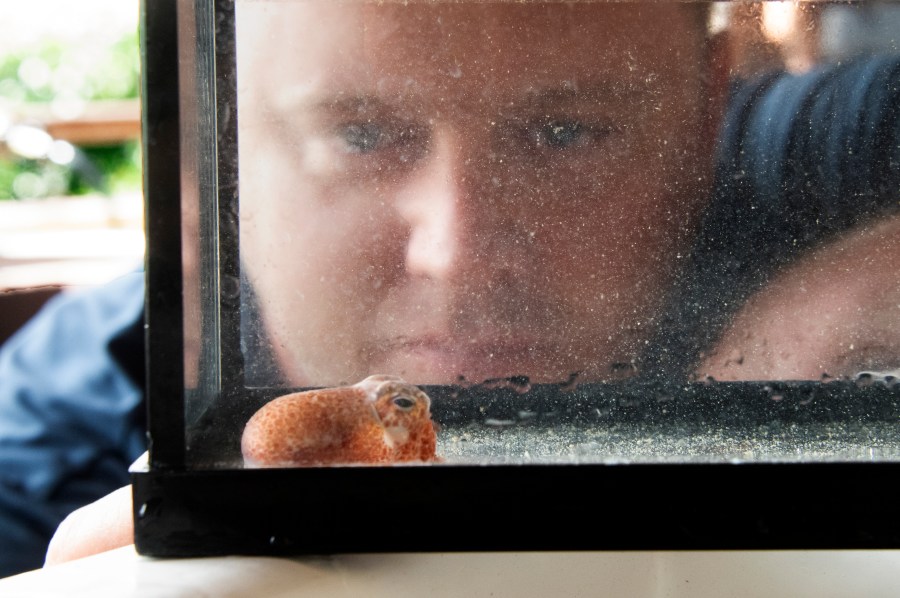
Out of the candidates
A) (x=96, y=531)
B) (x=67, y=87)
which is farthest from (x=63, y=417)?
(x=67, y=87)

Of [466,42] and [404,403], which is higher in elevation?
[466,42]

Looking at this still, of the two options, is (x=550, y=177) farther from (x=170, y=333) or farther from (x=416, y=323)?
(x=170, y=333)

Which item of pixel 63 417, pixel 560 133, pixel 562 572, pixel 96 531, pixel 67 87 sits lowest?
pixel 63 417

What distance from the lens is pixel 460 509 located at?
436 mm

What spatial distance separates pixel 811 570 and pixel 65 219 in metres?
2.98

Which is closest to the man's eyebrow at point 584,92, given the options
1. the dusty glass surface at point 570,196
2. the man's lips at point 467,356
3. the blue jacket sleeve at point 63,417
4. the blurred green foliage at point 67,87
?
the dusty glass surface at point 570,196

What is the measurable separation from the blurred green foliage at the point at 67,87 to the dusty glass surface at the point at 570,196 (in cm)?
452

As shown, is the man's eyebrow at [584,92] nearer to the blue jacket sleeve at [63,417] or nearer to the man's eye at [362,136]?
the man's eye at [362,136]

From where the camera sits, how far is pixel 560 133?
531mm

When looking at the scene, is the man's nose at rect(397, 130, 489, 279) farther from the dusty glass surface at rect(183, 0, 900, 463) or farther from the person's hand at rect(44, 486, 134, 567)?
the person's hand at rect(44, 486, 134, 567)

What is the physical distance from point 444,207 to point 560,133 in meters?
0.09

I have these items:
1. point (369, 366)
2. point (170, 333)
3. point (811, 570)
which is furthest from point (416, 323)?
point (811, 570)

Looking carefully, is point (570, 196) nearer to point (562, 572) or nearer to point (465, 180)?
point (465, 180)

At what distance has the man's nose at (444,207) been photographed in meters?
0.53
